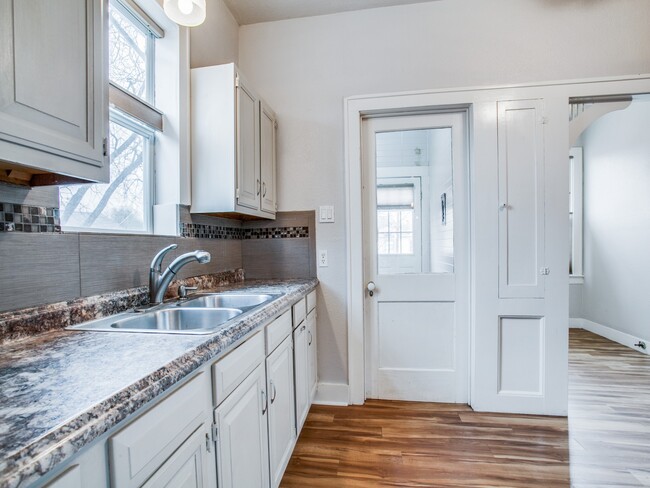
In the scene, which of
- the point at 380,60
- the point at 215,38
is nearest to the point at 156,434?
the point at 215,38

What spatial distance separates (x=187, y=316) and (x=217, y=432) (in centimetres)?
59

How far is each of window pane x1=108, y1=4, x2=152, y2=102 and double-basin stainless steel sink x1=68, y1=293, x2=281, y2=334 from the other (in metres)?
1.00

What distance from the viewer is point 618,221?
3.39 meters

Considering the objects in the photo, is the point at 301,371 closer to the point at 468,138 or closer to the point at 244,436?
the point at 244,436

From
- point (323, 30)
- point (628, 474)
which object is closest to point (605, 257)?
point (628, 474)

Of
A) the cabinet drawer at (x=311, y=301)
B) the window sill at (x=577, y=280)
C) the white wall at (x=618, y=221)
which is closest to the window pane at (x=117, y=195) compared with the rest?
the cabinet drawer at (x=311, y=301)

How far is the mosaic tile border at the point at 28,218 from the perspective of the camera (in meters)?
0.88

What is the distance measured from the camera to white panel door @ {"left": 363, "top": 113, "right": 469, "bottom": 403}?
221 centimetres

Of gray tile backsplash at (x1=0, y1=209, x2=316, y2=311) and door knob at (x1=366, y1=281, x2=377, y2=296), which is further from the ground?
gray tile backsplash at (x1=0, y1=209, x2=316, y2=311)

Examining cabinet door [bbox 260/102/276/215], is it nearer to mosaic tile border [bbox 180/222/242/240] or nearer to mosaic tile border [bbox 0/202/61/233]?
mosaic tile border [bbox 180/222/242/240]

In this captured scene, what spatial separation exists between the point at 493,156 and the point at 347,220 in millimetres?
1053

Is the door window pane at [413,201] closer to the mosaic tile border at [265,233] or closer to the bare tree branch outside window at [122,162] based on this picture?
the mosaic tile border at [265,233]

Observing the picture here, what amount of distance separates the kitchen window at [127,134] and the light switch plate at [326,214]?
1096mm

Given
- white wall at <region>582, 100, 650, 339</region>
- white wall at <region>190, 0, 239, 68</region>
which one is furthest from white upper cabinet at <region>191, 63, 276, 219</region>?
white wall at <region>582, 100, 650, 339</region>
